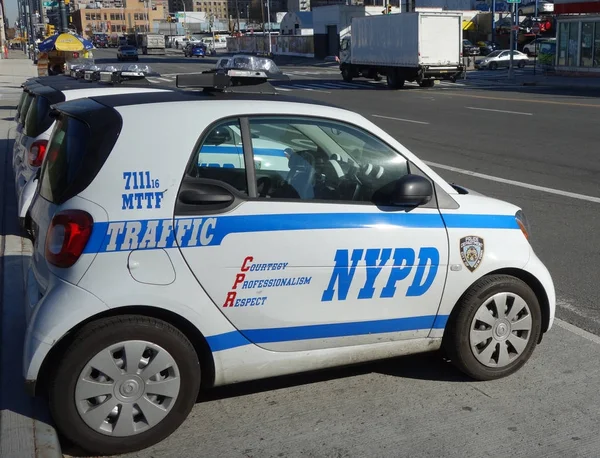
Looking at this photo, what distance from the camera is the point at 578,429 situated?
4.03 meters

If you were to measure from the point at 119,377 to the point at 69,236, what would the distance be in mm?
712

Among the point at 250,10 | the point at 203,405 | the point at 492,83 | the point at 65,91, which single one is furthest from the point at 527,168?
the point at 250,10

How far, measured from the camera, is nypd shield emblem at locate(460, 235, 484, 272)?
4.37 m

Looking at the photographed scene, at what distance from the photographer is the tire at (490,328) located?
4426 millimetres

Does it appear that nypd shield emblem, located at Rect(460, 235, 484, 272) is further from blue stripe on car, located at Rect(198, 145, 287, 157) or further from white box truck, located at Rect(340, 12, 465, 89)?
white box truck, located at Rect(340, 12, 465, 89)

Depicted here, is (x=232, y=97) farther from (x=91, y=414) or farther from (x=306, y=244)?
(x=91, y=414)

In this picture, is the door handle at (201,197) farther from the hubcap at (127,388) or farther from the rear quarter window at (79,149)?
the hubcap at (127,388)

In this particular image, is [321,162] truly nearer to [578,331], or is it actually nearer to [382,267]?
[382,267]

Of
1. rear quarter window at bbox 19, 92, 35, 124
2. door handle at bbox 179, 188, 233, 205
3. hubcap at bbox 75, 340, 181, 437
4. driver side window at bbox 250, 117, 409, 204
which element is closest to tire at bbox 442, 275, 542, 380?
driver side window at bbox 250, 117, 409, 204

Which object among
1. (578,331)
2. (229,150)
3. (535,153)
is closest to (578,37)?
(535,153)

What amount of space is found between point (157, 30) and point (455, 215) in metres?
136

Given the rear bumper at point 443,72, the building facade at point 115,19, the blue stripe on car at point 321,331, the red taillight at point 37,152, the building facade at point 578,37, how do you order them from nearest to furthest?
1. the blue stripe on car at point 321,331
2. the red taillight at point 37,152
3. the rear bumper at point 443,72
4. the building facade at point 578,37
5. the building facade at point 115,19

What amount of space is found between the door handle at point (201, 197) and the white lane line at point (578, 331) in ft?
→ 9.31

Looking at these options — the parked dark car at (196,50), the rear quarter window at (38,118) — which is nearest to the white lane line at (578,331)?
the rear quarter window at (38,118)
